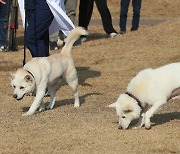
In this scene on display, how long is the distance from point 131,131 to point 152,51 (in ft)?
18.0

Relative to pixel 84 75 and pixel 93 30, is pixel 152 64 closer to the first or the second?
pixel 84 75

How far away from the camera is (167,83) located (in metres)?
6.48

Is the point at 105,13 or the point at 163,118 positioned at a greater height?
the point at 163,118

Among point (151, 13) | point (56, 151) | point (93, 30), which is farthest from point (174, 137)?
point (151, 13)

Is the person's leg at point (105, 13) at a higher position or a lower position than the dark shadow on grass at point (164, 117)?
lower

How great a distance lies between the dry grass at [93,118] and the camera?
19.9ft

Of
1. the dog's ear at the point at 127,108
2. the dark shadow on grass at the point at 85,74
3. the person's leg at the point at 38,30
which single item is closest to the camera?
the dog's ear at the point at 127,108

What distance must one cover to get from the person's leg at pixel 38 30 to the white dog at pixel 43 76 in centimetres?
67

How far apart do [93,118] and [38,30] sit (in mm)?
1948

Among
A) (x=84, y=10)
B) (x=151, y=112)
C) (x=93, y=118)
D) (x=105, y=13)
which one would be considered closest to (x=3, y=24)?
(x=84, y=10)

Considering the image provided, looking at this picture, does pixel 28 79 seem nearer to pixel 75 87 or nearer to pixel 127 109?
pixel 75 87

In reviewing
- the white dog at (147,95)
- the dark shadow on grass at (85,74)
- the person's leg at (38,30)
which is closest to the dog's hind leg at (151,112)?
the white dog at (147,95)

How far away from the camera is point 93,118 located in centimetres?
713

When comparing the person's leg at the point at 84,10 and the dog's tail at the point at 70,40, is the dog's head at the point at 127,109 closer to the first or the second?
the dog's tail at the point at 70,40
